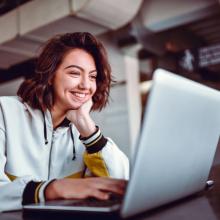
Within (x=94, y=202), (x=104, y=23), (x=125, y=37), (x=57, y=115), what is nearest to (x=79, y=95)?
(x=57, y=115)

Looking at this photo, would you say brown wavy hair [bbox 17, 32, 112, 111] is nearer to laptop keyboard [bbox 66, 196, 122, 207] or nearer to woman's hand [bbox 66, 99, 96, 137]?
woman's hand [bbox 66, 99, 96, 137]

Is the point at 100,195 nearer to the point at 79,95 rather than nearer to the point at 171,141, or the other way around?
the point at 171,141

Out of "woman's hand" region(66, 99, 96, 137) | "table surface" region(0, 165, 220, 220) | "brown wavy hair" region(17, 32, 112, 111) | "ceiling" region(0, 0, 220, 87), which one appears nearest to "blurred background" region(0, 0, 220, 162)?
"ceiling" region(0, 0, 220, 87)

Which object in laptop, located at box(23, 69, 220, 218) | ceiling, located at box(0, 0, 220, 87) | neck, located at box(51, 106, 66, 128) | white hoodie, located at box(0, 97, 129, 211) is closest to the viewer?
laptop, located at box(23, 69, 220, 218)

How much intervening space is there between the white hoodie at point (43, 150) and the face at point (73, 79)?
5.9 inches

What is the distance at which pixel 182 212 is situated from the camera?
0.68 metres

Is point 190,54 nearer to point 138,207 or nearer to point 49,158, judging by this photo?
point 49,158

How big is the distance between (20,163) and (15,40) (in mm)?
3165

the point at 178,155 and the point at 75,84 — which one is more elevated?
the point at 75,84

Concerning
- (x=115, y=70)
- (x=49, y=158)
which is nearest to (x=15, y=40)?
(x=115, y=70)

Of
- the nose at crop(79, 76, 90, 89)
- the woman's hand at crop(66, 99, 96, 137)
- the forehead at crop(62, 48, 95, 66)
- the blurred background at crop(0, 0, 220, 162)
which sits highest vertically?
the blurred background at crop(0, 0, 220, 162)

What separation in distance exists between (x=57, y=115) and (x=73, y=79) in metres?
0.16

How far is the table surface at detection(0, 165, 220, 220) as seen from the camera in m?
0.64

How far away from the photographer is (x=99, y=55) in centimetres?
145
